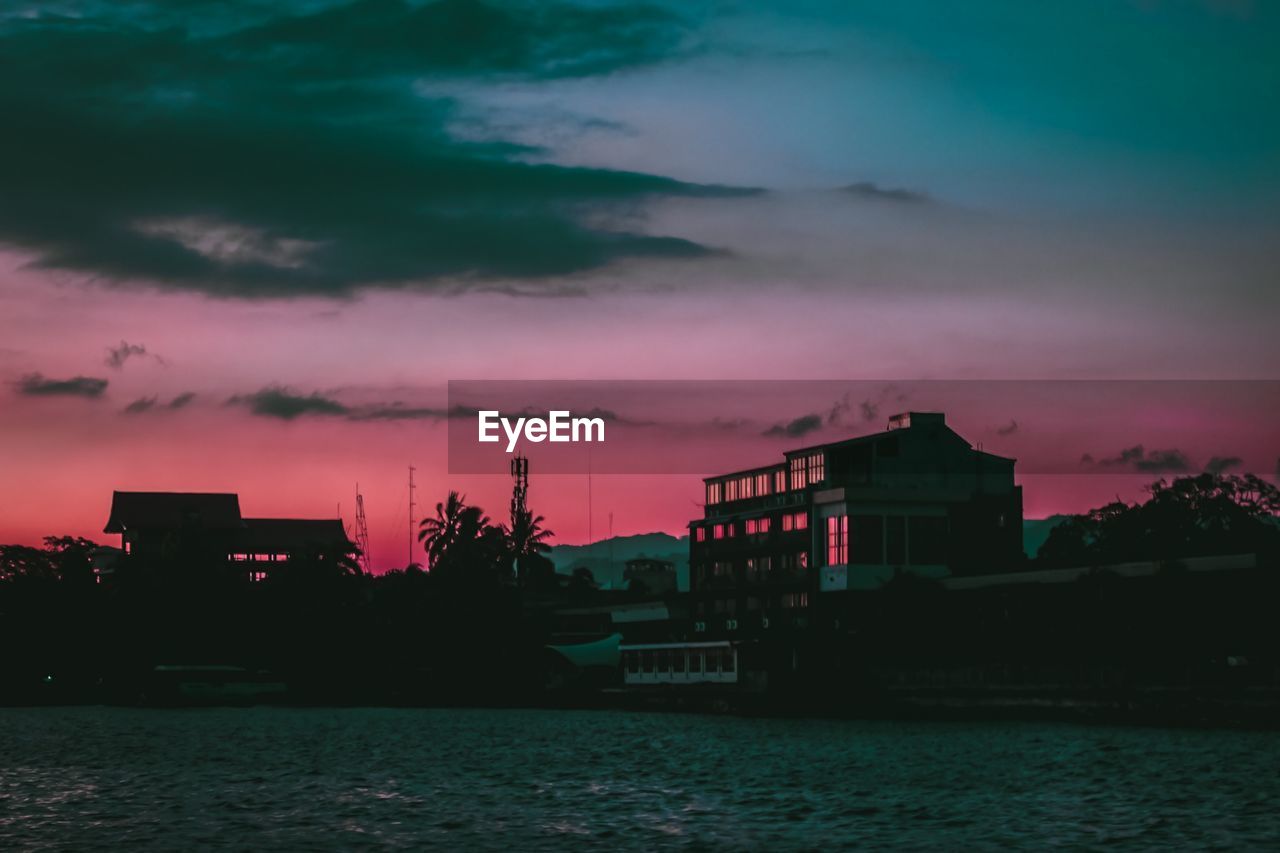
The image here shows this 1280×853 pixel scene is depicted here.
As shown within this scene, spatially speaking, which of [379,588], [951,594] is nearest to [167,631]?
[379,588]

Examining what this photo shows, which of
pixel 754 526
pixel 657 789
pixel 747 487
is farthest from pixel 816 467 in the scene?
pixel 657 789

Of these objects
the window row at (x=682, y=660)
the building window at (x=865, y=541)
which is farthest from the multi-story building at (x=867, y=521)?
the window row at (x=682, y=660)

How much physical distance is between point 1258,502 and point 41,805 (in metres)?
154

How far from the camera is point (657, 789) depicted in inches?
2608

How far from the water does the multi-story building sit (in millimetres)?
41247

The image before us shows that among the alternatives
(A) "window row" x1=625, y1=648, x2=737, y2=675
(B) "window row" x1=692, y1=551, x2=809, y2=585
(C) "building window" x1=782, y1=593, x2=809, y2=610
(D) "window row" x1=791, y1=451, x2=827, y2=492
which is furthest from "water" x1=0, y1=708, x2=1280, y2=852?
(D) "window row" x1=791, y1=451, x2=827, y2=492

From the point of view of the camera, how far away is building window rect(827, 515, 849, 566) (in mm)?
148875

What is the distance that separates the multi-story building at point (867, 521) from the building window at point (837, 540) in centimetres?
13

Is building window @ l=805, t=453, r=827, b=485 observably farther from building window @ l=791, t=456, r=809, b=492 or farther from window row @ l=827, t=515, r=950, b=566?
window row @ l=827, t=515, r=950, b=566

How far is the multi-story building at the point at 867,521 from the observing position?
490 feet

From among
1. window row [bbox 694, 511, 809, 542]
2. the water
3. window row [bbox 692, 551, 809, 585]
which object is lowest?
the water

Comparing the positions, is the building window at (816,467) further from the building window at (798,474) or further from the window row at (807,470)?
the building window at (798,474)

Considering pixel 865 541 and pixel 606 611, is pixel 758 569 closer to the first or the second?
pixel 865 541

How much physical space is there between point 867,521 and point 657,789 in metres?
85.7
